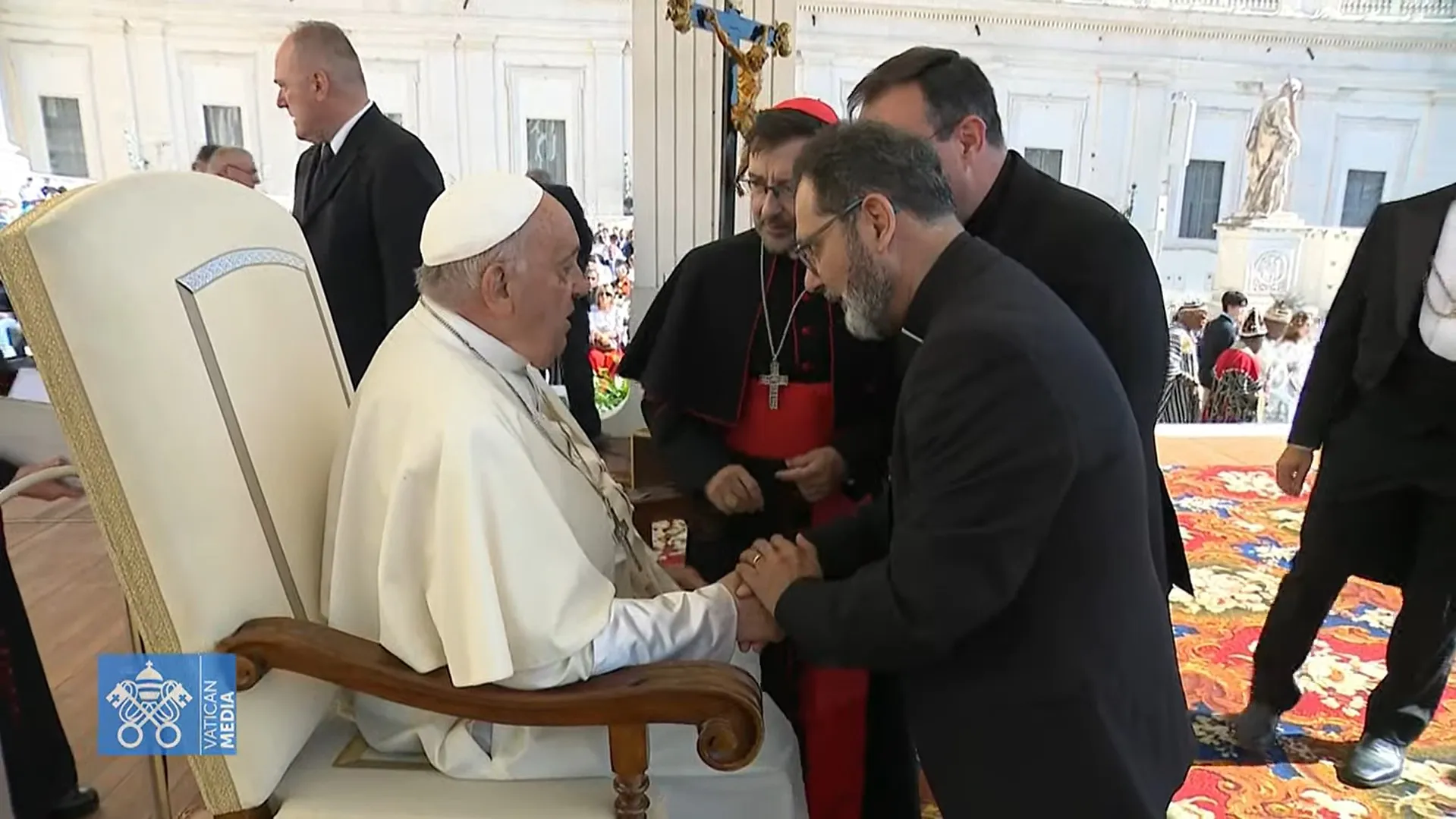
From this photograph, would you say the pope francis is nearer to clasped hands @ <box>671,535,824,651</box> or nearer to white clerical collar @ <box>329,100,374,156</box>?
clasped hands @ <box>671,535,824,651</box>

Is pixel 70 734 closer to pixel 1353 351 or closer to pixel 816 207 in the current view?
pixel 816 207

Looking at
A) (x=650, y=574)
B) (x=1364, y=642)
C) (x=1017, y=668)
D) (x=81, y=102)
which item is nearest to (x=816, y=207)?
(x=1017, y=668)

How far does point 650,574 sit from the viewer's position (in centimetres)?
185

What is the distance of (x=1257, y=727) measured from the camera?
109 inches

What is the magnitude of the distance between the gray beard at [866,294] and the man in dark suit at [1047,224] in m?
0.53

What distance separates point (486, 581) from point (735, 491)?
73 centimetres

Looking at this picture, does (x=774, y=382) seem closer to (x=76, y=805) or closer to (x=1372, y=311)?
(x=1372, y=311)

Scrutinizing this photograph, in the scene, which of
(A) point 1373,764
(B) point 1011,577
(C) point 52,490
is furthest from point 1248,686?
(C) point 52,490

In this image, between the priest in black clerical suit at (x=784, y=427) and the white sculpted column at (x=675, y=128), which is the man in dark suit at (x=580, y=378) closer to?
the white sculpted column at (x=675, y=128)

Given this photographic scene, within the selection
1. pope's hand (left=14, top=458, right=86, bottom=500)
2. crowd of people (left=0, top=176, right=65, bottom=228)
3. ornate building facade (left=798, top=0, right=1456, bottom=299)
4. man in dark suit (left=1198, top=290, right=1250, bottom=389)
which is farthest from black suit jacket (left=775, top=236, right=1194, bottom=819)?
ornate building facade (left=798, top=0, right=1456, bottom=299)

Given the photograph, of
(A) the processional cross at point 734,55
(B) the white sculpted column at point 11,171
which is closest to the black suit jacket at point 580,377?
(A) the processional cross at point 734,55

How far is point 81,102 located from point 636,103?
10558mm

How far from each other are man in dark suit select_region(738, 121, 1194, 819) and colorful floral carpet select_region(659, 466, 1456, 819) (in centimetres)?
9

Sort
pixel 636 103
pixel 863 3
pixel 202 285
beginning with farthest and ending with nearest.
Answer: pixel 863 3
pixel 636 103
pixel 202 285
